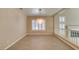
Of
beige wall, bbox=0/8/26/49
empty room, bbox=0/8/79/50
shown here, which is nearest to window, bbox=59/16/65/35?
empty room, bbox=0/8/79/50

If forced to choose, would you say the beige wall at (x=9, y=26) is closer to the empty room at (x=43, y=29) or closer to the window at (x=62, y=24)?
the empty room at (x=43, y=29)

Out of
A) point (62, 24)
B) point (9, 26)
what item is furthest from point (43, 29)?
point (9, 26)

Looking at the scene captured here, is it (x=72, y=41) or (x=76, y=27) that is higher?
(x=76, y=27)

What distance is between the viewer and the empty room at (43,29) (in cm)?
348

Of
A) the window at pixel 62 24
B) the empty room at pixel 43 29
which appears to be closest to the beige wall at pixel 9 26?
the empty room at pixel 43 29

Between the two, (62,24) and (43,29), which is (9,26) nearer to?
(43,29)

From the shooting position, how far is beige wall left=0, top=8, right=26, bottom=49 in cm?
343

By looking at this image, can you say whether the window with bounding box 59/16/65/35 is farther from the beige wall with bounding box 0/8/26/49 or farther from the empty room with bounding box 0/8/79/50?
the beige wall with bounding box 0/8/26/49

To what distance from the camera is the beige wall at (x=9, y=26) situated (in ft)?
11.3

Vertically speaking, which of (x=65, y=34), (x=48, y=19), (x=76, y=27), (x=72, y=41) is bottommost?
(x=72, y=41)
